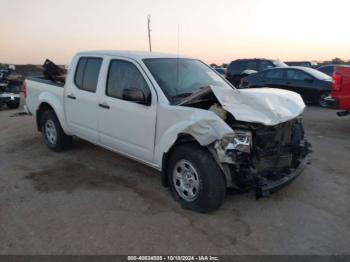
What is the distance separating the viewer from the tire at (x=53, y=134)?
671 centimetres

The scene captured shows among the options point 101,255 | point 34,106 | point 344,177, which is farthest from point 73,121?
point 344,177

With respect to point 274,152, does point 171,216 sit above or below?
below

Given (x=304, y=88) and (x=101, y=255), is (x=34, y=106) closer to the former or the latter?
(x=101, y=255)

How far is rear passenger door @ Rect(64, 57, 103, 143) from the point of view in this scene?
565 cm

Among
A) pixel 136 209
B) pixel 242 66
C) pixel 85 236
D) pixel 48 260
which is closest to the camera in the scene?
pixel 48 260

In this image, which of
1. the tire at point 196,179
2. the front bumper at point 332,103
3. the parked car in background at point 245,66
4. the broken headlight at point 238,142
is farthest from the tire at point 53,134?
the parked car in background at point 245,66

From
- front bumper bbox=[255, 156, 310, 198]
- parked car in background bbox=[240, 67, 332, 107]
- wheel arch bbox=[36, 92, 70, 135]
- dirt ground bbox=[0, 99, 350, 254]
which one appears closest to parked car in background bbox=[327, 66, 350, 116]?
dirt ground bbox=[0, 99, 350, 254]

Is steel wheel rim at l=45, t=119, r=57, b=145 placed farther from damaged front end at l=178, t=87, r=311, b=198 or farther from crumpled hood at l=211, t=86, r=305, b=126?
crumpled hood at l=211, t=86, r=305, b=126

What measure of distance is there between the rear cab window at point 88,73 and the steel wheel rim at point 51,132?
3.98ft

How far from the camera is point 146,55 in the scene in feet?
17.2

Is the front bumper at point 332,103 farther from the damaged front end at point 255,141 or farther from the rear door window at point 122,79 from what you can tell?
the rear door window at point 122,79

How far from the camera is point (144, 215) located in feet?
13.8

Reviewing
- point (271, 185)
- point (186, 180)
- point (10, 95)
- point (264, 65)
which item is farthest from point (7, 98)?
point (271, 185)

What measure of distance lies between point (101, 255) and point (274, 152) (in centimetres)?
227
